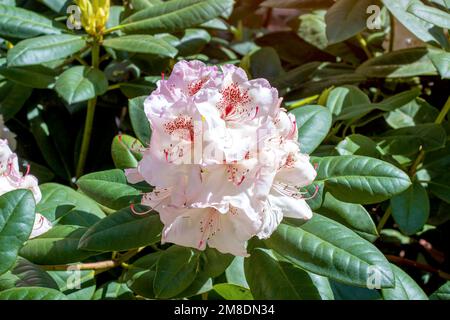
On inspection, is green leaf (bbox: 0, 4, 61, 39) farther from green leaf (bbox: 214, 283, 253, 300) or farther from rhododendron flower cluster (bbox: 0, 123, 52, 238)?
green leaf (bbox: 214, 283, 253, 300)

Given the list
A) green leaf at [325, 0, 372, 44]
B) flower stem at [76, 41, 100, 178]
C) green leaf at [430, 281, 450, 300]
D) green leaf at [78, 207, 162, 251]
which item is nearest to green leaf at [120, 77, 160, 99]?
flower stem at [76, 41, 100, 178]

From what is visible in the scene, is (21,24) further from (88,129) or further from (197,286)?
(197,286)

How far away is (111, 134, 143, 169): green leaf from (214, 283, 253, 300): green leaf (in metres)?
0.28

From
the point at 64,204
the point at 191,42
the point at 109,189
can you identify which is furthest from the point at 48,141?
the point at 109,189

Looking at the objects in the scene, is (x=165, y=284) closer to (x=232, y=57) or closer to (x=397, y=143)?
(x=397, y=143)

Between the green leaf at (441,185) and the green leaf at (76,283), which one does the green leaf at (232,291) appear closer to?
the green leaf at (76,283)

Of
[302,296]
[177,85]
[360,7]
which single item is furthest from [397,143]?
[177,85]

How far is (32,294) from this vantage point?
0.99 metres

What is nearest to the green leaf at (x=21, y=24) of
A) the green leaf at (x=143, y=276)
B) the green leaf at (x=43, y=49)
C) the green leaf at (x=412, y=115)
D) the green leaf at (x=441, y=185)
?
the green leaf at (x=43, y=49)

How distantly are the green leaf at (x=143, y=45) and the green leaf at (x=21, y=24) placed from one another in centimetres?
14

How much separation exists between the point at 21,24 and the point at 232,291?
0.76 meters

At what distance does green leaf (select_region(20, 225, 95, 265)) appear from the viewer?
1.15 metres

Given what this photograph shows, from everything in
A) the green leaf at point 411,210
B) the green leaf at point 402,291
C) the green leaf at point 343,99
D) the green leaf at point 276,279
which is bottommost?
the green leaf at point 402,291

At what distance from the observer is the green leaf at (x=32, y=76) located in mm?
1551
